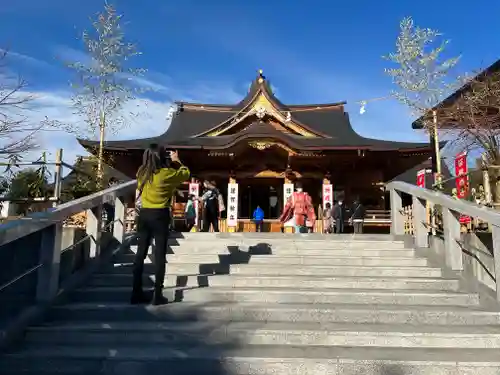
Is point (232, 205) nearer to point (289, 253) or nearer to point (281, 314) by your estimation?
point (289, 253)

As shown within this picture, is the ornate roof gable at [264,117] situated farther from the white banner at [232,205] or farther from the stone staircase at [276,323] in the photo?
the stone staircase at [276,323]

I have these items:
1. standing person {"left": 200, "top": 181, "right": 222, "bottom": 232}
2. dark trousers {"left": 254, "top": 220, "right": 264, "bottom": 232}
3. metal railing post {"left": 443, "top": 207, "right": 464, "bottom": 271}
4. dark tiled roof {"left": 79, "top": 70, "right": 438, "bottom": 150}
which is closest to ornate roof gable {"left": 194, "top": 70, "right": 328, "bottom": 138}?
dark tiled roof {"left": 79, "top": 70, "right": 438, "bottom": 150}

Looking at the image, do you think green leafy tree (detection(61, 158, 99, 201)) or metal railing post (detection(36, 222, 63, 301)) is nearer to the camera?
metal railing post (detection(36, 222, 63, 301))

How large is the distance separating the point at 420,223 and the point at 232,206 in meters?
9.27

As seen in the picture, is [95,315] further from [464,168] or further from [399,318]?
[464,168]

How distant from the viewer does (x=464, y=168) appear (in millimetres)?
7574

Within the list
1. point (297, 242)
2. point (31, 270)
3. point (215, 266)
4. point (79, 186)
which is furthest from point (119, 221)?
point (297, 242)

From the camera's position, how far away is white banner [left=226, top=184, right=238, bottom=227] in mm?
13893

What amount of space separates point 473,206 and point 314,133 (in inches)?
469

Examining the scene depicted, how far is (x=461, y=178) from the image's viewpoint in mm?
7090

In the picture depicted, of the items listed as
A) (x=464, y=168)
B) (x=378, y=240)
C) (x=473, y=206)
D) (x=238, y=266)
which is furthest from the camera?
(x=464, y=168)

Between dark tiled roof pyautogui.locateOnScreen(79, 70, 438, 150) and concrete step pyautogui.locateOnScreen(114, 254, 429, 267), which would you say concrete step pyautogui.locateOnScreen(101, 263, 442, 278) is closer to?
concrete step pyautogui.locateOnScreen(114, 254, 429, 267)

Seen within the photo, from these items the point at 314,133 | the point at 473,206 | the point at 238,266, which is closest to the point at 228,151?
the point at 314,133

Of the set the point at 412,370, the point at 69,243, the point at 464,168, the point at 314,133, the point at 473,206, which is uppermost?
the point at 314,133
